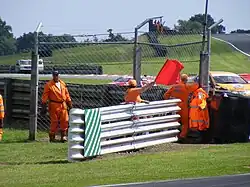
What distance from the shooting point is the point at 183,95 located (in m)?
15.5

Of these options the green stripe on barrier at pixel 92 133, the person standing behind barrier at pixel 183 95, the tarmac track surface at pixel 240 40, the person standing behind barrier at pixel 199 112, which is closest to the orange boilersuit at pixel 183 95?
the person standing behind barrier at pixel 183 95

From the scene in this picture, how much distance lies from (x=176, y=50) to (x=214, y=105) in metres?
1.73

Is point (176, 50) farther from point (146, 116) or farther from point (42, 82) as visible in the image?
point (42, 82)

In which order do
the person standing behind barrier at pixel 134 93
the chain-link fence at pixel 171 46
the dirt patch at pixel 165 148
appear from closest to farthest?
the dirt patch at pixel 165 148
the person standing behind barrier at pixel 134 93
the chain-link fence at pixel 171 46

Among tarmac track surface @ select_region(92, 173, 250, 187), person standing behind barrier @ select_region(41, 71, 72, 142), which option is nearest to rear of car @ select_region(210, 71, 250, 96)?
person standing behind barrier @ select_region(41, 71, 72, 142)

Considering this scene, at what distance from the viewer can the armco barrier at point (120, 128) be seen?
40.6 feet

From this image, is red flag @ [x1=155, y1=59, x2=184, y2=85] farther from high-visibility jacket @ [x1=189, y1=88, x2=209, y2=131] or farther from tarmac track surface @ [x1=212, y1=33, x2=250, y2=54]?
tarmac track surface @ [x1=212, y1=33, x2=250, y2=54]

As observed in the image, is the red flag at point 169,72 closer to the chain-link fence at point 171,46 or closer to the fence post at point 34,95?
the chain-link fence at point 171,46

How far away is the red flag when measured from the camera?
1535 centimetres

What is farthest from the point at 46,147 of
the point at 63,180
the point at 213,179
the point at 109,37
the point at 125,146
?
the point at 213,179

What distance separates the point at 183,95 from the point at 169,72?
2.07 feet

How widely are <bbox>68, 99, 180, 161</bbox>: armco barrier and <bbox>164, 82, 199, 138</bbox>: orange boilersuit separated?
9.9 inches

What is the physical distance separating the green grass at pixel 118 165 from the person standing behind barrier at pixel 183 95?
3.00ft

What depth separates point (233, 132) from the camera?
14.9 metres
